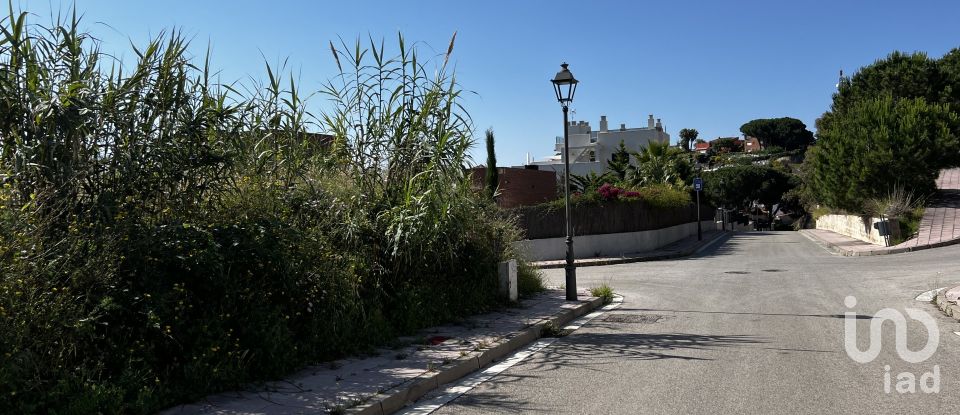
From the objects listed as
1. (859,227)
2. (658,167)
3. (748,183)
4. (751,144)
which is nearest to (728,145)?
(751,144)

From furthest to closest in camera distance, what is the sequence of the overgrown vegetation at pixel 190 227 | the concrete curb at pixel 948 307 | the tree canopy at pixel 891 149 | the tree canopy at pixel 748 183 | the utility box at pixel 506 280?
the tree canopy at pixel 748 183 → the tree canopy at pixel 891 149 → the utility box at pixel 506 280 → the concrete curb at pixel 948 307 → the overgrown vegetation at pixel 190 227

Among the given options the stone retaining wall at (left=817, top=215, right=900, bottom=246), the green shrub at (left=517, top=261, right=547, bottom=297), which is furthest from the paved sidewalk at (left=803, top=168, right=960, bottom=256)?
the green shrub at (left=517, top=261, right=547, bottom=297)

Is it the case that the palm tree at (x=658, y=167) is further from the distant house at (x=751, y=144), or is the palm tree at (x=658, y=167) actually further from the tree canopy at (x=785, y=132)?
the distant house at (x=751, y=144)

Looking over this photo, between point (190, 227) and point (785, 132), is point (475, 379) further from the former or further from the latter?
point (785, 132)

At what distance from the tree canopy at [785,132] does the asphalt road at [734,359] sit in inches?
4222

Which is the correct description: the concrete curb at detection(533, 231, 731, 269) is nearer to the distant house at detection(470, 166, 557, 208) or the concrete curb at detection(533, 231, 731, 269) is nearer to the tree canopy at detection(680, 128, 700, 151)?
the distant house at detection(470, 166, 557, 208)

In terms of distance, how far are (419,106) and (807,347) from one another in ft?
20.3

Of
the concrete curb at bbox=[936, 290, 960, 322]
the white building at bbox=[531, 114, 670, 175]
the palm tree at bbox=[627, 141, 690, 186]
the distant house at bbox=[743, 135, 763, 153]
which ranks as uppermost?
the distant house at bbox=[743, 135, 763, 153]

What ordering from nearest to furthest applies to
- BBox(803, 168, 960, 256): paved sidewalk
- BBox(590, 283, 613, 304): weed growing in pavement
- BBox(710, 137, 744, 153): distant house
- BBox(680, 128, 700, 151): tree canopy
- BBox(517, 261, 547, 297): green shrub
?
BBox(517, 261, 547, 297): green shrub → BBox(590, 283, 613, 304): weed growing in pavement → BBox(803, 168, 960, 256): paved sidewalk → BBox(680, 128, 700, 151): tree canopy → BBox(710, 137, 744, 153): distant house

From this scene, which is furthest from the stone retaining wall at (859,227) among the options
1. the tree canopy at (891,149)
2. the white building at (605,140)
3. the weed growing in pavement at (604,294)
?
the white building at (605,140)

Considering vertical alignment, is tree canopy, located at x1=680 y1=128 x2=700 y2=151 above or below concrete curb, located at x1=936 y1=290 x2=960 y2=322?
above

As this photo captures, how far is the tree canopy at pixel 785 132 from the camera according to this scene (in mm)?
115688

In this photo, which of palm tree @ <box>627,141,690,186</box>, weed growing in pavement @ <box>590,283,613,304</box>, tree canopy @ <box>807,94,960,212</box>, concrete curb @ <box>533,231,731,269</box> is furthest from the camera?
palm tree @ <box>627,141,690,186</box>

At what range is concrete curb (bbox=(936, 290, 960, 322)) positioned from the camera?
1080cm
